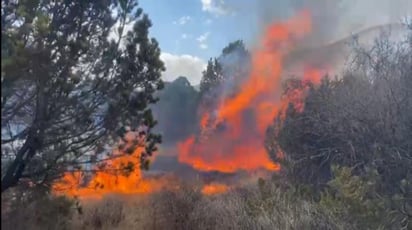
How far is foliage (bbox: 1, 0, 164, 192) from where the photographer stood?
594cm

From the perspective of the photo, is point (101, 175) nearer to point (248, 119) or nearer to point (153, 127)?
point (153, 127)

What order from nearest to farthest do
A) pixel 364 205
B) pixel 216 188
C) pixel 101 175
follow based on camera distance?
pixel 101 175, pixel 364 205, pixel 216 188

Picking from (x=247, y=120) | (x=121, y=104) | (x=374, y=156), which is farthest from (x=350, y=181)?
(x=247, y=120)

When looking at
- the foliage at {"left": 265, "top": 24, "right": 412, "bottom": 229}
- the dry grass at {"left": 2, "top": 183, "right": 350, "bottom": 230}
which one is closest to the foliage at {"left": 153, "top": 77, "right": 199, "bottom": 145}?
the foliage at {"left": 265, "top": 24, "right": 412, "bottom": 229}

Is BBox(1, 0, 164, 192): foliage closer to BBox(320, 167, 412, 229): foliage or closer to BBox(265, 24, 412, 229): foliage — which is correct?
BBox(320, 167, 412, 229): foliage

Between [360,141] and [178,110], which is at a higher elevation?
[178,110]

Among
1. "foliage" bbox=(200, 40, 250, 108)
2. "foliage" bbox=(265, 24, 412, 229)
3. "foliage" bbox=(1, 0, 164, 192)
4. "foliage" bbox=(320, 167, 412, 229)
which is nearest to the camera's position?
"foliage" bbox=(1, 0, 164, 192)

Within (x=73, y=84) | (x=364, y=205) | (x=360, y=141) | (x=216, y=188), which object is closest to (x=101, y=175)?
(x=73, y=84)

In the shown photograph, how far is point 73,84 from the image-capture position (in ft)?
20.9

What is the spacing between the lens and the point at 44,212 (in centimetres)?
668

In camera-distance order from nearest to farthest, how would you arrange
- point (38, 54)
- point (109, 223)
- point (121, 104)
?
point (38, 54)
point (121, 104)
point (109, 223)

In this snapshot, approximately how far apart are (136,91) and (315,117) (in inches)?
380

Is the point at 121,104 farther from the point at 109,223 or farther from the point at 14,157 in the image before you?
the point at 109,223

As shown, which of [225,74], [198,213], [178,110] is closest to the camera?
[198,213]
